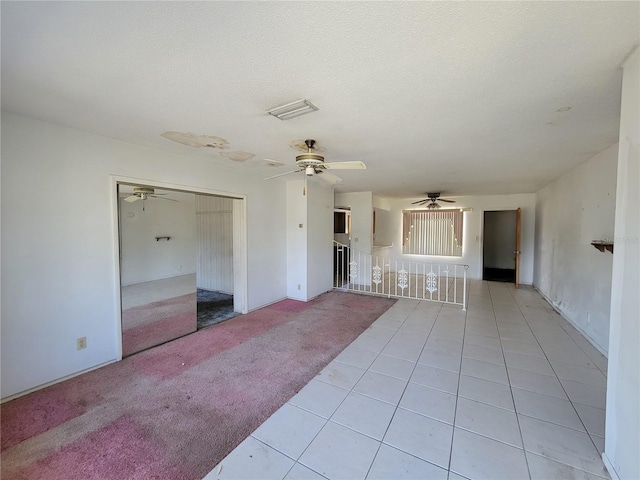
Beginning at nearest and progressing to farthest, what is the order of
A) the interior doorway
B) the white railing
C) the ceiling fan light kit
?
the ceiling fan light kit, the white railing, the interior doorway

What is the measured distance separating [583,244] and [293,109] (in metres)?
4.38

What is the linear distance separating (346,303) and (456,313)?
1926mm

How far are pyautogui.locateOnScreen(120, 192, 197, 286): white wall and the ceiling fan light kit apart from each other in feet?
8.16

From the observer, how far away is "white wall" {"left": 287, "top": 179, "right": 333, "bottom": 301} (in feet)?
17.6

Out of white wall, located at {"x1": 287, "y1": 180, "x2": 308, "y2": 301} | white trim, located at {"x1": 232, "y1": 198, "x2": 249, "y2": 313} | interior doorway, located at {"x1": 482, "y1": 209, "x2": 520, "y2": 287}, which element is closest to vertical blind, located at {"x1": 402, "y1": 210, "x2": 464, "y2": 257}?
interior doorway, located at {"x1": 482, "y1": 209, "x2": 520, "y2": 287}

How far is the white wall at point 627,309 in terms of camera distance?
1375 millimetres

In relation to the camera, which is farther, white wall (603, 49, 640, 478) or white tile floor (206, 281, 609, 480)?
white tile floor (206, 281, 609, 480)

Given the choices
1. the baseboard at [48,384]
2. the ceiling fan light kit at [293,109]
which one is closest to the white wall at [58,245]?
the baseboard at [48,384]

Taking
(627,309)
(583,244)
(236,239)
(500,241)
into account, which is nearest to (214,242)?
(236,239)

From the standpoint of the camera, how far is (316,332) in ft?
12.3

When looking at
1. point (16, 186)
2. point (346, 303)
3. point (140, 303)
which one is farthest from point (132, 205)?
point (346, 303)

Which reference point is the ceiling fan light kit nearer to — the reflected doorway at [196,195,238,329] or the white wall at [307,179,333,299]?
the reflected doorway at [196,195,238,329]

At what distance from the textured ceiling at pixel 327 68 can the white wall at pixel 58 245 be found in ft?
0.98

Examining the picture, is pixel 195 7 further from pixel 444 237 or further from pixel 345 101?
pixel 444 237
